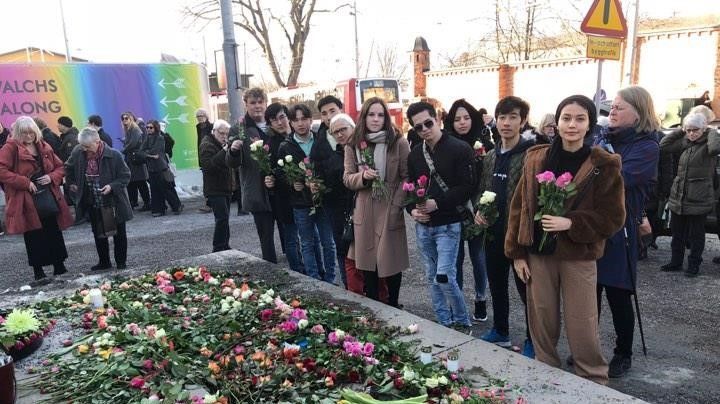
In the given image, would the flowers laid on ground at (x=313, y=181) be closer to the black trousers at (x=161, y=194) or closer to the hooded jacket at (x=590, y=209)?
the hooded jacket at (x=590, y=209)

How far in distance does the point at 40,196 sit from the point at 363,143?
4.02 m

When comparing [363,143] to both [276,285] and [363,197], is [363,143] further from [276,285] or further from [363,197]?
[276,285]

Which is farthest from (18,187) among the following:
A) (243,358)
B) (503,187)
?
(503,187)

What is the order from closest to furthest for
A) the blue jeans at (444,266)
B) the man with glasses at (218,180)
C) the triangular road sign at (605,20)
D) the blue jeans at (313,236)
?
the blue jeans at (444,266)
the blue jeans at (313,236)
the triangular road sign at (605,20)
the man with glasses at (218,180)

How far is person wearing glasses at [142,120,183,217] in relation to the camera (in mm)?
9820

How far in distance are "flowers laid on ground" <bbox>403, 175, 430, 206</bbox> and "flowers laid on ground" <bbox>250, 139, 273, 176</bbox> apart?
1.82m

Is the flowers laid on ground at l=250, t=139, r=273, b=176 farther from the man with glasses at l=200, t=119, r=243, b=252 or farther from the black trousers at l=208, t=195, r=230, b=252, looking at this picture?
the black trousers at l=208, t=195, r=230, b=252

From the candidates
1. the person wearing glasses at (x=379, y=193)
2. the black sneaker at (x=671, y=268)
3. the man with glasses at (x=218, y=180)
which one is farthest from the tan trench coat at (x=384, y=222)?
the black sneaker at (x=671, y=268)

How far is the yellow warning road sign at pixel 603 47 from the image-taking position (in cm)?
560

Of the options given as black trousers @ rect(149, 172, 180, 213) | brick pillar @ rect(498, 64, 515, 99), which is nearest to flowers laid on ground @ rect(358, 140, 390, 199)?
black trousers @ rect(149, 172, 180, 213)

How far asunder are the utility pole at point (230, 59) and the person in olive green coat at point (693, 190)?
615 cm

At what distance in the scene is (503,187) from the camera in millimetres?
3676

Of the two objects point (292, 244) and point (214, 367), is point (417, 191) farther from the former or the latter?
point (292, 244)

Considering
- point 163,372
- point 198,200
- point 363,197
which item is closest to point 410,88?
point 198,200
